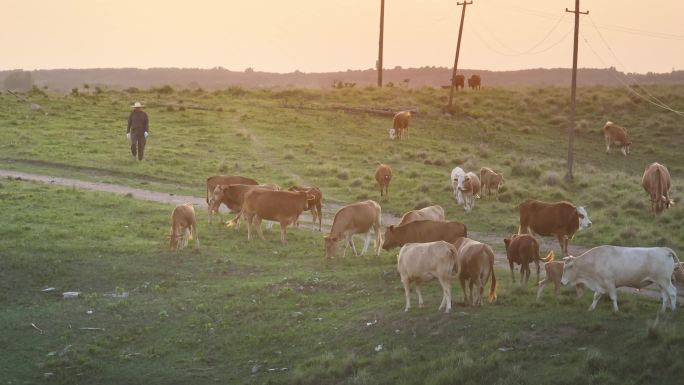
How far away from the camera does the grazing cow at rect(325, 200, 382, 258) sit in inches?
896

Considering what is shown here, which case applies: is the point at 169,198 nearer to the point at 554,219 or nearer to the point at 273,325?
the point at 554,219

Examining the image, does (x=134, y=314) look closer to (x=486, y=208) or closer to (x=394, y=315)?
(x=394, y=315)

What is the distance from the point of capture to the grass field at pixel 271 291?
48.6 ft

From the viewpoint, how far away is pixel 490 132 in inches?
2217

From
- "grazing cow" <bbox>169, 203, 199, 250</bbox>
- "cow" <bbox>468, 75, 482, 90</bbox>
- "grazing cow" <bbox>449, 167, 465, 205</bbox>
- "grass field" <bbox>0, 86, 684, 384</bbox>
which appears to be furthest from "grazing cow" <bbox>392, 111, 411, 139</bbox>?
"grazing cow" <bbox>169, 203, 199, 250</bbox>

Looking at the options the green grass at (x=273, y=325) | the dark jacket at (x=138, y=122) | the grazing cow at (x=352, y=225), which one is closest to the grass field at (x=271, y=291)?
the green grass at (x=273, y=325)

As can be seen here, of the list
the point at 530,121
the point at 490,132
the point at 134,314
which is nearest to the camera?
the point at 134,314

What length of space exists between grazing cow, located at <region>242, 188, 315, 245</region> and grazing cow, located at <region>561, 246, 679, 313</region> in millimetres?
10312

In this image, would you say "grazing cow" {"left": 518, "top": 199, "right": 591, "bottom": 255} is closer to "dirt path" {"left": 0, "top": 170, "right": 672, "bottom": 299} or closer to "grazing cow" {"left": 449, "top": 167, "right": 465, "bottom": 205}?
"dirt path" {"left": 0, "top": 170, "right": 672, "bottom": 299}

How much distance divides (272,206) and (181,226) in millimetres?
2766

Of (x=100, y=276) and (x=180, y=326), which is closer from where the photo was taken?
(x=180, y=326)

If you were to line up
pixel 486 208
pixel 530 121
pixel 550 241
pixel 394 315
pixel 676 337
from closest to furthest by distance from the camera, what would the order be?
pixel 676 337 < pixel 394 315 < pixel 550 241 < pixel 486 208 < pixel 530 121

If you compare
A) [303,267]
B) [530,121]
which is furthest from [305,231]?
[530,121]

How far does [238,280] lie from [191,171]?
16820 millimetres
